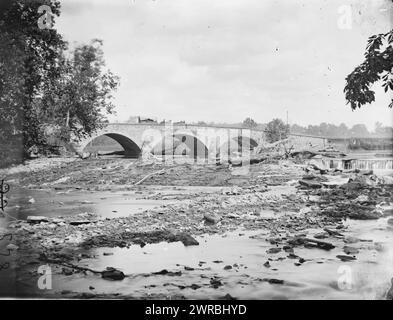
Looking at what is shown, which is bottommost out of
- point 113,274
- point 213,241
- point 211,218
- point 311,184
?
point 113,274

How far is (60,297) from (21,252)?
154 centimetres

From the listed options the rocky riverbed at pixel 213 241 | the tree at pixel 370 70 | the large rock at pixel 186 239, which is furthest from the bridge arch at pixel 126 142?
the tree at pixel 370 70

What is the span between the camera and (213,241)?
5762 mm

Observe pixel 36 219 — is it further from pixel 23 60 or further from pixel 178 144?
pixel 178 144

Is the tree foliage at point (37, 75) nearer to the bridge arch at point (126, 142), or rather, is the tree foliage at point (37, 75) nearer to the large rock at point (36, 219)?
the large rock at point (36, 219)

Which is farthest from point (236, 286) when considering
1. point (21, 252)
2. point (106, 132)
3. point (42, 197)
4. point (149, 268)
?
point (106, 132)

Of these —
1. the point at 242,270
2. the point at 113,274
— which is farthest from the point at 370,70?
the point at 113,274

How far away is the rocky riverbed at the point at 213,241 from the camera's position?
4.60 meters

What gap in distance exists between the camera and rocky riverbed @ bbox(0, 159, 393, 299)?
4602mm

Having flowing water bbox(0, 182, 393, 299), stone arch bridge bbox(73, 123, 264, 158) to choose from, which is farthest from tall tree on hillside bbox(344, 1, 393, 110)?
stone arch bridge bbox(73, 123, 264, 158)

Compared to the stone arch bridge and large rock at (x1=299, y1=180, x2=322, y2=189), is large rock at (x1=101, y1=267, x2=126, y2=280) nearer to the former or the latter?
large rock at (x1=299, y1=180, x2=322, y2=189)

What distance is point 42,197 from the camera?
323 inches

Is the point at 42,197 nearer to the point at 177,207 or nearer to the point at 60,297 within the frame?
the point at 177,207
